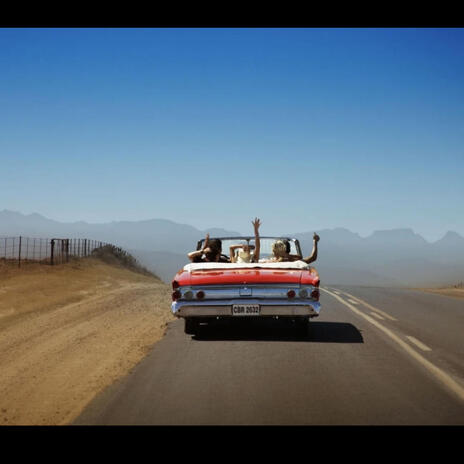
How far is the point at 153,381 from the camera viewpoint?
22.8 feet

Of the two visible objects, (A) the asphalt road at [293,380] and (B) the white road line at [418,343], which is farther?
(B) the white road line at [418,343]

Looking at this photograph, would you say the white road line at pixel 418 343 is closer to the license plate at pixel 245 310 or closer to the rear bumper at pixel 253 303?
the rear bumper at pixel 253 303

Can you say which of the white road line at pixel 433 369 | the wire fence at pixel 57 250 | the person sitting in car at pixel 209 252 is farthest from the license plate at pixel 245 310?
the wire fence at pixel 57 250

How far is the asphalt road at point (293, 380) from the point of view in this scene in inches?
216

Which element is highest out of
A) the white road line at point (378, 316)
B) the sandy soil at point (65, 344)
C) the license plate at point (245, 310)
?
the license plate at point (245, 310)

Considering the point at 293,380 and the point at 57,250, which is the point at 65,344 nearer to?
the point at 293,380

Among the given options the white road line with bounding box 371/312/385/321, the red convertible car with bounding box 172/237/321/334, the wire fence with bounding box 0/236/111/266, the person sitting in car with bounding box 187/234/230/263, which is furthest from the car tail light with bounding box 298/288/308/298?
the wire fence with bounding box 0/236/111/266

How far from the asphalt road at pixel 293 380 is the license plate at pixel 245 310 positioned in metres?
0.46

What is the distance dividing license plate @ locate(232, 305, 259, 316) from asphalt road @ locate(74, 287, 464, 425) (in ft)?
1.51

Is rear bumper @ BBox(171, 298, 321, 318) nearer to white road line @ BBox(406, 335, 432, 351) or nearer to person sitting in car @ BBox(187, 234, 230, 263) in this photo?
person sitting in car @ BBox(187, 234, 230, 263)
